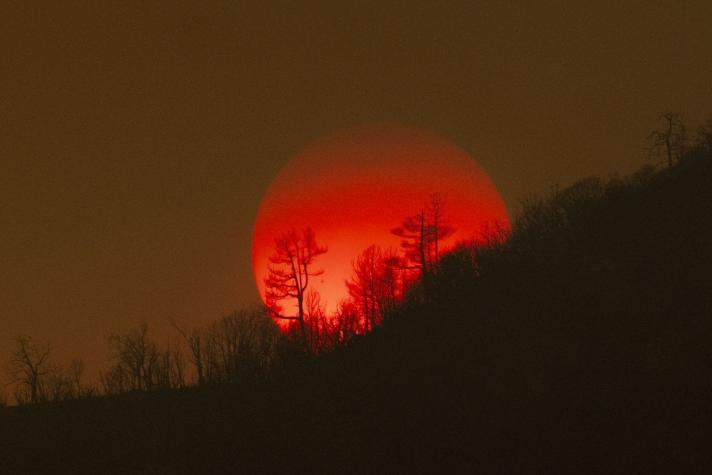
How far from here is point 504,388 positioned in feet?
91.8

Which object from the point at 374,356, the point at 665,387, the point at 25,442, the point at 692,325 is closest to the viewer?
the point at 665,387

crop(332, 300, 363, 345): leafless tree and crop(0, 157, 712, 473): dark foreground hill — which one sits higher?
crop(332, 300, 363, 345): leafless tree

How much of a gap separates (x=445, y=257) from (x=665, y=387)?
28.4 m

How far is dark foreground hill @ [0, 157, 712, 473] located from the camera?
2352cm

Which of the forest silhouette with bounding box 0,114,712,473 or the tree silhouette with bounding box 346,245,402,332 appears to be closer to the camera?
the forest silhouette with bounding box 0,114,712,473

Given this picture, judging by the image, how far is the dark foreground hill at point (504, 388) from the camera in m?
23.5

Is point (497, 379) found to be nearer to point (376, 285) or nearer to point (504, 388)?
point (504, 388)

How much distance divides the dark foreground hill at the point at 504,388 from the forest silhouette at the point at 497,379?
10cm

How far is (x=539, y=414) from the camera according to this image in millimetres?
25453

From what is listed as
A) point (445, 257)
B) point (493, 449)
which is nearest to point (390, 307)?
point (445, 257)

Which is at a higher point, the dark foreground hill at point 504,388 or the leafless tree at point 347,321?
the leafless tree at point 347,321

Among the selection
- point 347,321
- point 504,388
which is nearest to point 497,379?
point 504,388

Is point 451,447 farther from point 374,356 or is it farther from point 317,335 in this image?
point 317,335

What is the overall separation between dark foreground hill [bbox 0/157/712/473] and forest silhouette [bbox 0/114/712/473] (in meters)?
0.10
